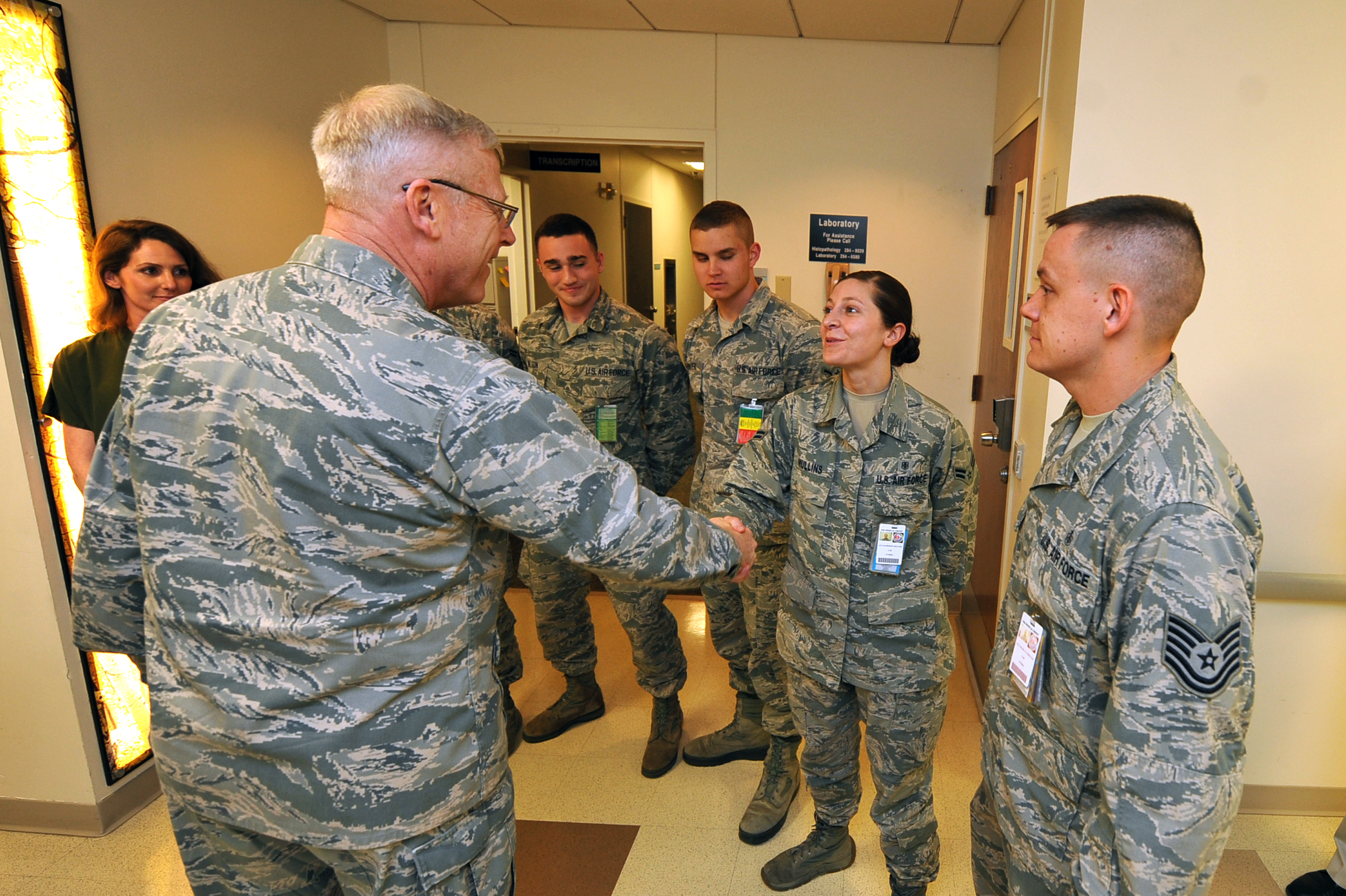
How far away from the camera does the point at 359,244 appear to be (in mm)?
1096

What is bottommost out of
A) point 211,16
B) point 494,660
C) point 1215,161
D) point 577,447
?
point 494,660

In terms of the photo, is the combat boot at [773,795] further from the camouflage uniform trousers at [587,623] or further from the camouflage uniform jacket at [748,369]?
the camouflage uniform jacket at [748,369]

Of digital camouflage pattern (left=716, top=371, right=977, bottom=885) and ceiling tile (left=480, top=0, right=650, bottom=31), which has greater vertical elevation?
ceiling tile (left=480, top=0, right=650, bottom=31)

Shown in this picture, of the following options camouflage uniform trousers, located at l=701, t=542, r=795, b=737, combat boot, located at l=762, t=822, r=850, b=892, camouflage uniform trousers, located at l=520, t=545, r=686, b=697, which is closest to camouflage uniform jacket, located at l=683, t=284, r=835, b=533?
camouflage uniform trousers, located at l=701, t=542, r=795, b=737

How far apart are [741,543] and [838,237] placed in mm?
2736

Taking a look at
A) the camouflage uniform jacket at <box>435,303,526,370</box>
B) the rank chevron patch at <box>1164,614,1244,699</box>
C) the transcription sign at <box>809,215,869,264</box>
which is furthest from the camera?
the transcription sign at <box>809,215,869,264</box>

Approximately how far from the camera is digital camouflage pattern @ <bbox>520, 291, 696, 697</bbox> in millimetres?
2768

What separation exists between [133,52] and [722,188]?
236cm

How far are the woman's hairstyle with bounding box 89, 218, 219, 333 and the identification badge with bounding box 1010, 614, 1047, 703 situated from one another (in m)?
2.10

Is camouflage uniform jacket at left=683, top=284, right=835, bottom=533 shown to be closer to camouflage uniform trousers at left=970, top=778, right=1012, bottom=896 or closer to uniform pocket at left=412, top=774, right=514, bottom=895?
camouflage uniform trousers at left=970, top=778, right=1012, bottom=896

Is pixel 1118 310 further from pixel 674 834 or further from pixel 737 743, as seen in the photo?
pixel 737 743

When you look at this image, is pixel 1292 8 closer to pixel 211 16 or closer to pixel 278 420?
pixel 278 420

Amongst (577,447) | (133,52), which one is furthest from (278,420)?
(133,52)

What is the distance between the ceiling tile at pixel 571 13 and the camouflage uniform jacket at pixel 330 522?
274 cm
